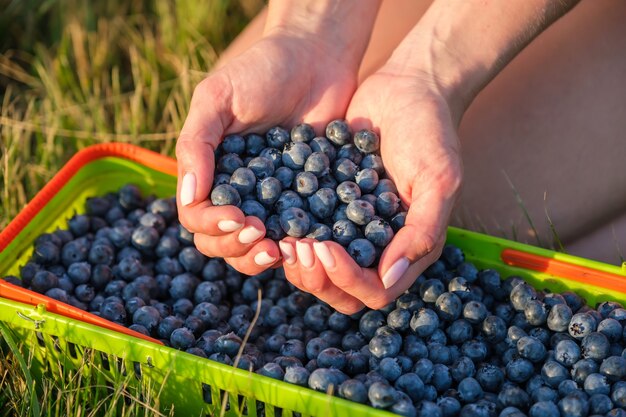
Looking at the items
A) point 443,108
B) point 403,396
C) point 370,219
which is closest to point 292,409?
point 403,396

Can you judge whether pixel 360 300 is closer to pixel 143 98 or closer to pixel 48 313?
pixel 48 313

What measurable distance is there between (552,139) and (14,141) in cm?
173

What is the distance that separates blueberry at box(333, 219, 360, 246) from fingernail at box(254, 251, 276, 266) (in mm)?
166

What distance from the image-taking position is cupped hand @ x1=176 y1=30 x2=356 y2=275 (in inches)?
67.7

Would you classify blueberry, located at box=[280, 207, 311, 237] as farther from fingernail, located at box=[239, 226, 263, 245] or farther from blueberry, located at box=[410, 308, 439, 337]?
blueberry, located at box=[410, 308, 439, 337]

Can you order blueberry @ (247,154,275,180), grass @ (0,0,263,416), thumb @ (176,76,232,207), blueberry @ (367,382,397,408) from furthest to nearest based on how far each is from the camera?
grass @ (0,0,263,416) → blueberry @ (247,154,275,180) → thumb @ (176,76,232,207) → blueberry @ (367,382,397,408)

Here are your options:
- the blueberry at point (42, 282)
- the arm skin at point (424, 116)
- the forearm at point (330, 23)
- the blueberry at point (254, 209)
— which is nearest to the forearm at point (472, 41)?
the arm skin at point (424, 116)

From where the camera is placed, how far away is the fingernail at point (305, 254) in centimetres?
167

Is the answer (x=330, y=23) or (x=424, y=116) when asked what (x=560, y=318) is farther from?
(x=330, y=23)

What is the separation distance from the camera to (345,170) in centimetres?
193

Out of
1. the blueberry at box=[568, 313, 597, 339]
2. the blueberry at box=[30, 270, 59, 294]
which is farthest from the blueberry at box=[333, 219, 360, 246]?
the blueberry at box=[30, 270, 59, 294]

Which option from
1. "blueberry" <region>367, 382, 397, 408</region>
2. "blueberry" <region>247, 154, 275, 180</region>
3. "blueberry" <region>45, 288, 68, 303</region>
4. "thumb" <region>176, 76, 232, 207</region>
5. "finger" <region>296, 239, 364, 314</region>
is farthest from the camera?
"blueberry" <region>45, 288, 68, 303</region>

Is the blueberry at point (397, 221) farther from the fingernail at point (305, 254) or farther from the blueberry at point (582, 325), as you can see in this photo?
the blueberry at point (582, 325)

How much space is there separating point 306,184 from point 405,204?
251 mm
